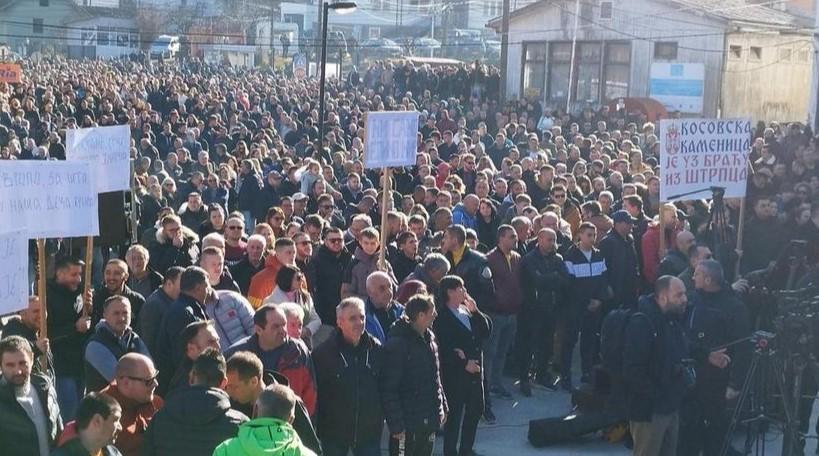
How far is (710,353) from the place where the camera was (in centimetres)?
884

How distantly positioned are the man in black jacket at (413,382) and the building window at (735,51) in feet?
101

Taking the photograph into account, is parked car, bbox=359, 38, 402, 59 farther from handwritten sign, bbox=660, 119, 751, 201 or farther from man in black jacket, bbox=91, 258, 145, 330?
man in black jacket, bbox=91, 258, 145, 330

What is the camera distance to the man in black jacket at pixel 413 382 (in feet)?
25.3

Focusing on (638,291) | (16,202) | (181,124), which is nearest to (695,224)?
(638,291)

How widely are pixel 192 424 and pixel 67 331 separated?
3.16m

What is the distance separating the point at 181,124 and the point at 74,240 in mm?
15034

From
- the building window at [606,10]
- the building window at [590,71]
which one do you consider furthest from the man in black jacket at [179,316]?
the building window at [606,10]

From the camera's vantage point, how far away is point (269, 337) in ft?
23.7

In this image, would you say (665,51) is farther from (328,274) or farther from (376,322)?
(376,322)

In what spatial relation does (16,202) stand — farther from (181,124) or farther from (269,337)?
(181,124)

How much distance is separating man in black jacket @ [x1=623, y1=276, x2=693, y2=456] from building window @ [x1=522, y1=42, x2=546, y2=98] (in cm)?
3290

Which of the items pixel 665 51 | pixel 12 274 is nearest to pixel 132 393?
pixel 12 274

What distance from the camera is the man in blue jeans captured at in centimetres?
852

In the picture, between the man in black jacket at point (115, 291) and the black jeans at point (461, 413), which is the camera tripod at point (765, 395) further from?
the man in black jacket at point (115, 291)
